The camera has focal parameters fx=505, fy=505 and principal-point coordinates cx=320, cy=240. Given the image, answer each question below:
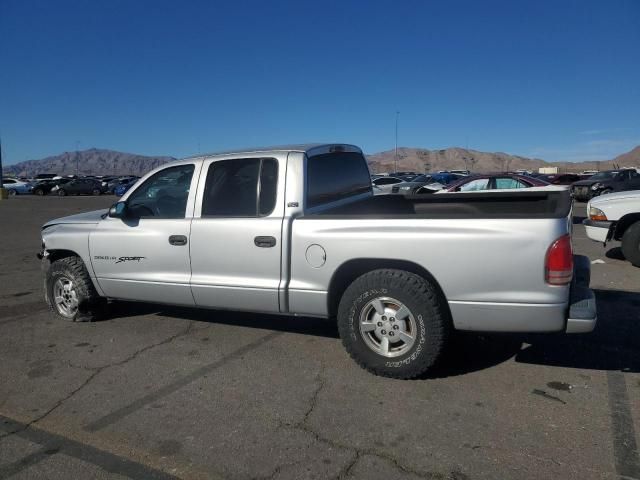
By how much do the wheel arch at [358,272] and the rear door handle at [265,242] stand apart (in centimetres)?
58

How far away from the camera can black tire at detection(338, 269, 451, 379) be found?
3613mm

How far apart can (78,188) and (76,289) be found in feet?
142

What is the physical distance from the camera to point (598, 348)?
444cm

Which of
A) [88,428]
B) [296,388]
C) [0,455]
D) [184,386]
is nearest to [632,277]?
[296,388]

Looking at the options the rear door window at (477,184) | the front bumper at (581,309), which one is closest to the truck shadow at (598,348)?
the front bumper at (581,309)

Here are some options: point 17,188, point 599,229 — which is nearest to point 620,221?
point 599,229

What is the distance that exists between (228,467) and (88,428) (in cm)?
110

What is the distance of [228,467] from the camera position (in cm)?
281

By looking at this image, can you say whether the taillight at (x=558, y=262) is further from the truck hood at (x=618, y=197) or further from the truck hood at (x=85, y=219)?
the truck hood at (x=618, y=197)

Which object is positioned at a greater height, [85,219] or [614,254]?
[85,219]

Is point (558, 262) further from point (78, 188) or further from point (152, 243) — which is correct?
point (78, 188)

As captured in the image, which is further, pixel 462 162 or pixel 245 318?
pixel 462 162

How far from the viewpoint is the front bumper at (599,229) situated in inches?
319

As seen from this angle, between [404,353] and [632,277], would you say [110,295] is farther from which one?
[632,277]
